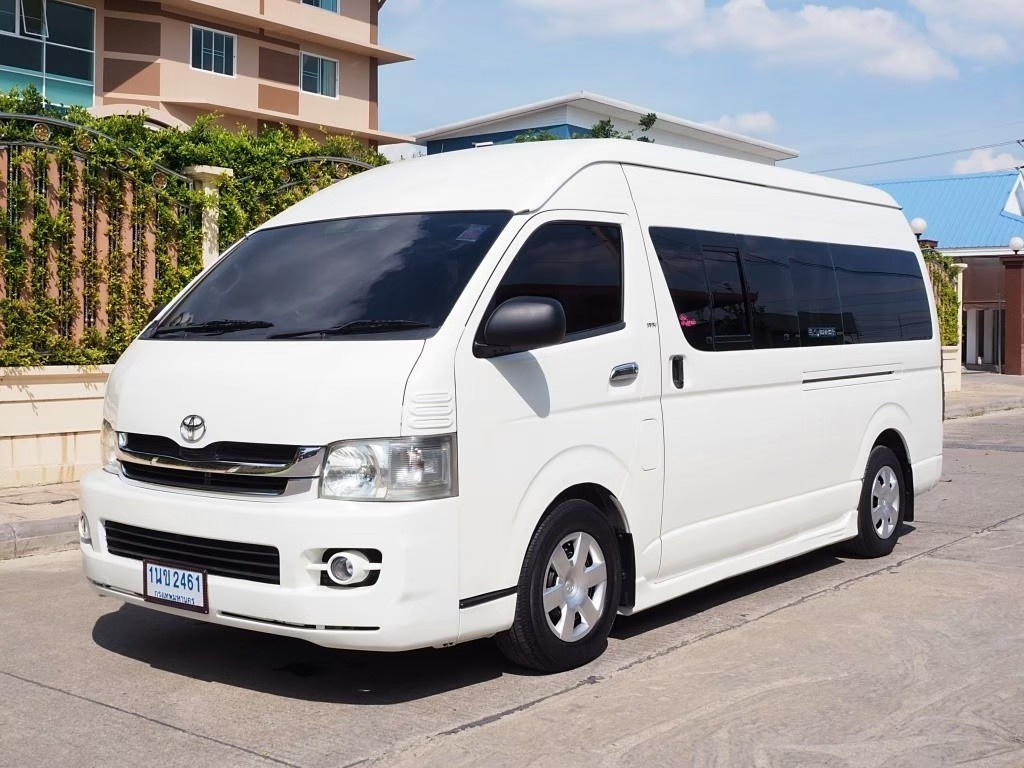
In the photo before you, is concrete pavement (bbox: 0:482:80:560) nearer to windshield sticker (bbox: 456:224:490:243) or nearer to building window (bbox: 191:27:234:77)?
windshield sticker (bbox: 456:224:490:243)

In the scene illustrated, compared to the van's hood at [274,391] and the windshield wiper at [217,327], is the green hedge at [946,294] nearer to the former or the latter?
the windshield wiper at [217,327]

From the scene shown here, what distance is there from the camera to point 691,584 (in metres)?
6.21

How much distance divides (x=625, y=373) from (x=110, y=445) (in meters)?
2.34

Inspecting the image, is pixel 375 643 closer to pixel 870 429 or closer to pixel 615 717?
pixel 615 717

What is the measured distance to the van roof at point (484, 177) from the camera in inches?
221

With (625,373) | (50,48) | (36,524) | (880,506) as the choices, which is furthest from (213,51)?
(625,373)

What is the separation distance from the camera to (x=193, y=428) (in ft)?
16.4

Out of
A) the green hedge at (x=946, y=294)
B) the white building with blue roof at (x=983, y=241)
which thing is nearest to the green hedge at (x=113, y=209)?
the green hedge at (x=946, y=294)

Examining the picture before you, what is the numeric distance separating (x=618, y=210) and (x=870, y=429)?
2857 mm

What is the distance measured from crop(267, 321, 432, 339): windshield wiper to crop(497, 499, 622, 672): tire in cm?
103

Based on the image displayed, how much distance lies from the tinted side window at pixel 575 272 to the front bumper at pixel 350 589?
109 cm

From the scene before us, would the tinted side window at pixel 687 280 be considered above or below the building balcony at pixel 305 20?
below

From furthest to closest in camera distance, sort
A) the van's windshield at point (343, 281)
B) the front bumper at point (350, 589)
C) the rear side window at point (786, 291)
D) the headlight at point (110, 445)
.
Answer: the rear side window at point (786, 291), the headlight at point (110, 445), the van's windshield at point (343, 281), the front bumper at point (350, 589)

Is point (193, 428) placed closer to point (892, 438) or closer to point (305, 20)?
point (892, 438)
